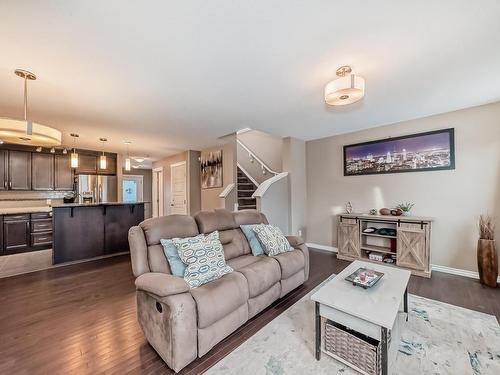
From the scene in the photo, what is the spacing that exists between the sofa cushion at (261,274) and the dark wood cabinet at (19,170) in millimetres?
6008

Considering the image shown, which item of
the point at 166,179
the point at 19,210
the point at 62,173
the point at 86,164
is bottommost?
the point at 19,210

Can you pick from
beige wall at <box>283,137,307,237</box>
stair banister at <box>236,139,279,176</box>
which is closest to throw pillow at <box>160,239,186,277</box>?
beige wall at <box>283,137,307,237</box>

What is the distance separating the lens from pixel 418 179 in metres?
3.62

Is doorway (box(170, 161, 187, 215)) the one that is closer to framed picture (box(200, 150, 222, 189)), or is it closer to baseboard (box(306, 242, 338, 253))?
framed picture (box(200, 150, 222, 189))

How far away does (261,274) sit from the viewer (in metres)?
2.20

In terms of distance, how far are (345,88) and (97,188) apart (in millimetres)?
6420

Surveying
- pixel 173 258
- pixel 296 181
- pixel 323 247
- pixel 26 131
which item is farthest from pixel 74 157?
pixel 323 247

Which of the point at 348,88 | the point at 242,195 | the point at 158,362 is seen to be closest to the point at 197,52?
the point at 348,88

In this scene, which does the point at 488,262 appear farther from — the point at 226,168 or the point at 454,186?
the point at 226,168

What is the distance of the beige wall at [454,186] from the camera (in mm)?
3082

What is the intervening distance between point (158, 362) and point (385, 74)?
332cm

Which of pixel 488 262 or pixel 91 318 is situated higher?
pixel 488 262

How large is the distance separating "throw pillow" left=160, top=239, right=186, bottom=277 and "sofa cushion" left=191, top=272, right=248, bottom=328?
0.29 meters

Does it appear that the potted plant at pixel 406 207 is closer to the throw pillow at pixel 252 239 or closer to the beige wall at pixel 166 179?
the throw pillow at pixel 252 239
